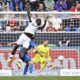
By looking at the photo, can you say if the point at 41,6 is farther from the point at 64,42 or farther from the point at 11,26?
the point at 64,42

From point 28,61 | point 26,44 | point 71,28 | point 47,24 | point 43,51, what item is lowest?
point 43,51

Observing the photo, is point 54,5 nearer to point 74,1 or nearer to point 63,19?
point 74,1

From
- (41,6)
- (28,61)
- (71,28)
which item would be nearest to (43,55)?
(71,28)

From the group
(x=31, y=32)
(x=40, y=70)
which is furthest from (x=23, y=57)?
(x=40, y=70)

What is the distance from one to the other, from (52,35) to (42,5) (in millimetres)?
2768

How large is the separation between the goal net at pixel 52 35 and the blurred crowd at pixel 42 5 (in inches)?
91.0

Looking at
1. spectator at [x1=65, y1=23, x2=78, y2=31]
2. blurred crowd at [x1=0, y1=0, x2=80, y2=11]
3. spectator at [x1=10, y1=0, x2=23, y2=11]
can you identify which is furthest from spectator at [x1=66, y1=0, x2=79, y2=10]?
spectator at [x1=65, y1=23, x2=78, y2=31]

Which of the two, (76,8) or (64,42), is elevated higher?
(76,8)

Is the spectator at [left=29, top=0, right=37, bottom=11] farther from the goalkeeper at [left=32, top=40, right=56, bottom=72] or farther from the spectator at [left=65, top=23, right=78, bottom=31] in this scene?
the goalkeeper at [left=32, top=40, right=56, bottom=72]

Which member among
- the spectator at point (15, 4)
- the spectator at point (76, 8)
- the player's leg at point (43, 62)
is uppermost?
the spectator at point (15, 4)

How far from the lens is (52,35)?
55.5 ft

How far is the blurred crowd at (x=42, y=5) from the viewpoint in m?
19.5

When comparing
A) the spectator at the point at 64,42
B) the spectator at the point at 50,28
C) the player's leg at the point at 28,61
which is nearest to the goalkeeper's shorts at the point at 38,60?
the spectator at the point at 64,42

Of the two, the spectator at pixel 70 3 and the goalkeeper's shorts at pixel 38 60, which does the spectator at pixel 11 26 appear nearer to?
the goalkeeper's shorts at pixel 38 60
